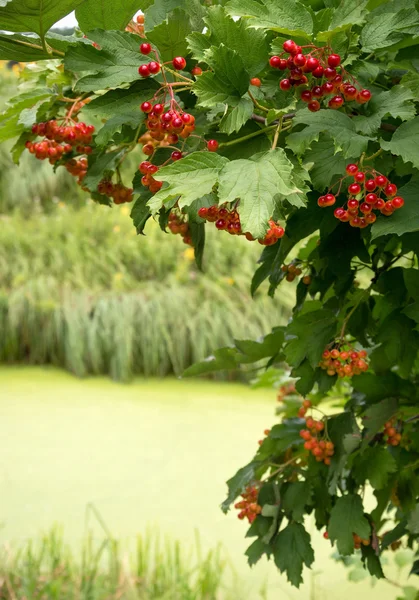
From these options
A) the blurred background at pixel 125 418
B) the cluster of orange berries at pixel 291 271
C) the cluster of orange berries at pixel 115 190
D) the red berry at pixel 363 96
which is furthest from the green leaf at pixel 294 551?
the blurred background at pixel 125 418

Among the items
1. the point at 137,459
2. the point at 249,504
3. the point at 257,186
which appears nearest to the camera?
the point at 257,186

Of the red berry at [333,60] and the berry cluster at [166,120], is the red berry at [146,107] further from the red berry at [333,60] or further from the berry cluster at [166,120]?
the red berry at [333,60]

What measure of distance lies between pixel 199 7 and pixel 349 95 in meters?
0.13

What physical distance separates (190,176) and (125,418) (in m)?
2.20

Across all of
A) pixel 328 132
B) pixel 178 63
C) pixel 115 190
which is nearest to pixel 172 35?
pixel 178 63

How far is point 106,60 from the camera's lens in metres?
0.48

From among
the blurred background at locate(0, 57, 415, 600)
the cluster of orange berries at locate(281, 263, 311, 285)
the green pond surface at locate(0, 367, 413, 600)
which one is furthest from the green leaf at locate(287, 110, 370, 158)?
the green pond surface at locate(0, 367, 413, 600)

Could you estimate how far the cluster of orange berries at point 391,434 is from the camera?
78cm

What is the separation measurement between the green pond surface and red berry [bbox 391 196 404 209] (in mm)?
1308

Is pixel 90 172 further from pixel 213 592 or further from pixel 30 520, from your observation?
pixel 30 520

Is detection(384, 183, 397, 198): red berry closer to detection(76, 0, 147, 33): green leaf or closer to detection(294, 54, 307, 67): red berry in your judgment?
detection(294, 54, 307, 67): red berry

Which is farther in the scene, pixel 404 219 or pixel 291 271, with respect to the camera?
pixel 291 271

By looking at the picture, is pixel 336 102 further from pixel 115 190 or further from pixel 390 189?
pixel 115 190

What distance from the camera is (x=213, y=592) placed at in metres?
1.60
